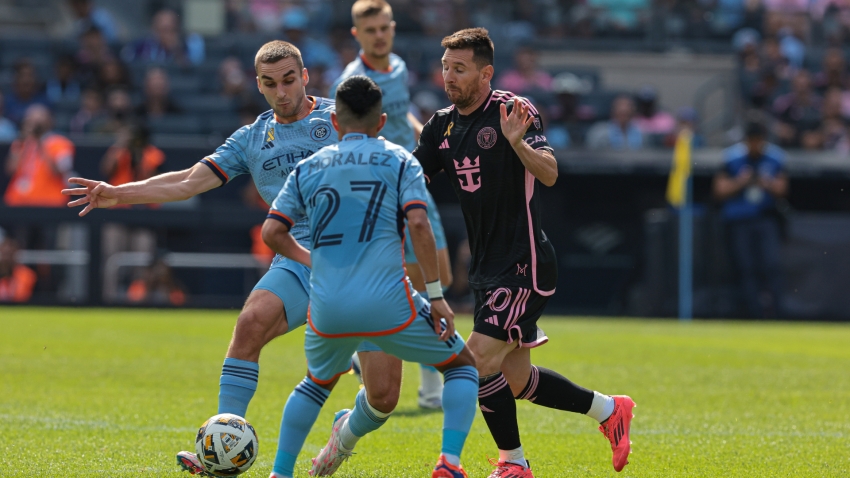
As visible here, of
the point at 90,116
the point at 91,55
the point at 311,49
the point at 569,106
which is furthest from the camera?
the point at 311,49

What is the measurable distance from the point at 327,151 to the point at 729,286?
13.9m

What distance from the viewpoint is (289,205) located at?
16.1 feet

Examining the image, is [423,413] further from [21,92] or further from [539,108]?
[21,92]

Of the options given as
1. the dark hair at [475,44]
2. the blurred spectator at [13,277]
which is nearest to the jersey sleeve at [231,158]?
the dark hair at [475,44]

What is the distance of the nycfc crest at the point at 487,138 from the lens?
5.79 meters

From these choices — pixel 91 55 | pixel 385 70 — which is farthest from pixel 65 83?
pixel 385 70

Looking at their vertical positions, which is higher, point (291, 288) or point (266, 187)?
point (266, 187)

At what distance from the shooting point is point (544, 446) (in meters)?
6.82

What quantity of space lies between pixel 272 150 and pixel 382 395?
1.53m

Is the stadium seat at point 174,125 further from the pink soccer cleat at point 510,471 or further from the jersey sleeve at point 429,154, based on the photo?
the pink soccer cleat at point 510,471

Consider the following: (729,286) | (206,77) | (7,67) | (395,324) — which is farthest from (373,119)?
(7,67)

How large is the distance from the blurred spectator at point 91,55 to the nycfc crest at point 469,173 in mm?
15745

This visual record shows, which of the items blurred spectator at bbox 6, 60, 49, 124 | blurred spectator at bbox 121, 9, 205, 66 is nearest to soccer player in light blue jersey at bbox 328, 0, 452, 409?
blurred spectator at bbox 6, 60, 49, 124

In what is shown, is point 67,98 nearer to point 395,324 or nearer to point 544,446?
point 544,446
